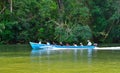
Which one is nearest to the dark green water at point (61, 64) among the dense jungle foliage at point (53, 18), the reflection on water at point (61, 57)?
the reflection on water at point (61, 57)

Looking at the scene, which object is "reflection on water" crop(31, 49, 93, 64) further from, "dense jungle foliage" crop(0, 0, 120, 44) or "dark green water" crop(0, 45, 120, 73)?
"dense jungle foliage" crop(0, 0, 120, 44)

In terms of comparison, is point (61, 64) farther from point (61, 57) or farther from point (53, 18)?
point (53, 18)

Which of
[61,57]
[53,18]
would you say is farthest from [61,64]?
[53,18]

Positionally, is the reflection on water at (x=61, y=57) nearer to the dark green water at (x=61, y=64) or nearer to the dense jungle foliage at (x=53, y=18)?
the dark green water at (x=61, y=64)

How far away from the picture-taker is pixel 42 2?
67250mm

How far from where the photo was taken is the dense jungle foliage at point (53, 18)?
64875 millimetres

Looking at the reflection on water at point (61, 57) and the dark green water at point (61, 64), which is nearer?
the dark green water at point (61, 64)

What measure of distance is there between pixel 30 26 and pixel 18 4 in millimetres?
4531

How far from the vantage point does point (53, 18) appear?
67.4 metres

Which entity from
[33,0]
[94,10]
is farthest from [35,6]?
[94,10]

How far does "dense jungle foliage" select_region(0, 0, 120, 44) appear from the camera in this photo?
2554 inches

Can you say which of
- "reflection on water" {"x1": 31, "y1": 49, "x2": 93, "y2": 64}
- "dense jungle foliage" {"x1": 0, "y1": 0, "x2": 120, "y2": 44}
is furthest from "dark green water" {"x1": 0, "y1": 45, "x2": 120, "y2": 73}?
"dense jungle foliage" {"x1": 0, "y1": 0, "x2": 120, "y2": 44}

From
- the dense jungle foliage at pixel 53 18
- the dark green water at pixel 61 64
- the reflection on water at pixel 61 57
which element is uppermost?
the dense jungle foliage at pixel 53 18

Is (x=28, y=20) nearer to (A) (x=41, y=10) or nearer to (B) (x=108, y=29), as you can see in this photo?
(A) (x=41, y=10)
